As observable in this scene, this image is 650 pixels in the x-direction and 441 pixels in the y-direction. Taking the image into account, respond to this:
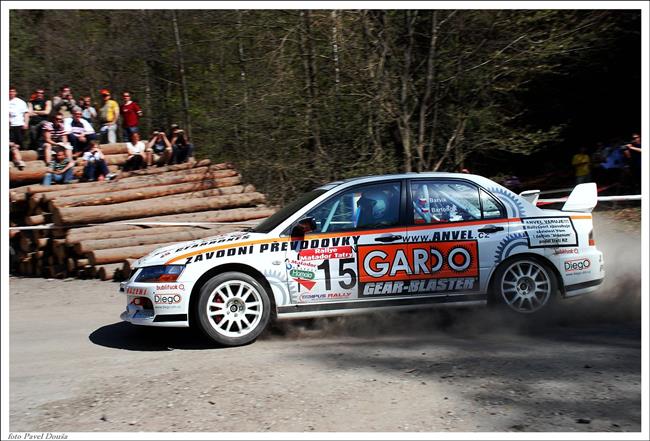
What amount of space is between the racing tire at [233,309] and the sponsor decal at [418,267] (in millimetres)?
1100

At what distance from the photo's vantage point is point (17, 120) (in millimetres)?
16547

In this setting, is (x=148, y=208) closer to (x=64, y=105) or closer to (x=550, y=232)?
(x=64, y=105)

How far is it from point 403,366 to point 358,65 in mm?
9456

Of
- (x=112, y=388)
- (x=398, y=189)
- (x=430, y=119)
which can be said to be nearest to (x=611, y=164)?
(x=430, y=119)

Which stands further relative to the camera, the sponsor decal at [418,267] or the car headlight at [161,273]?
the sponsor decal at [418,267]

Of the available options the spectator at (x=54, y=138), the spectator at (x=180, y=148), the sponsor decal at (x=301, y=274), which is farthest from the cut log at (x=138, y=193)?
the sponsor decal at (x=301, y=274)

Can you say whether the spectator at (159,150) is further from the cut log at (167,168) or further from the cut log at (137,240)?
the cut log at (137,240)

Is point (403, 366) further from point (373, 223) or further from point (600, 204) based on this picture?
point (600, 204)

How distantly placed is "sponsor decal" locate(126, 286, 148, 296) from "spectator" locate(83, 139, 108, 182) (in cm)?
839

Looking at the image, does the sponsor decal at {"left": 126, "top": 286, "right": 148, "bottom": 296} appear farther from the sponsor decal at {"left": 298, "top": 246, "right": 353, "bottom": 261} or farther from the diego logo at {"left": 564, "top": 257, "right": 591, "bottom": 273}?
the diego logo at {"left": 564, "top": 257, "right": 591, "bottom": 273}

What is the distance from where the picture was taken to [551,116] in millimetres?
21516

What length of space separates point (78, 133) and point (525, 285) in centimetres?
1163

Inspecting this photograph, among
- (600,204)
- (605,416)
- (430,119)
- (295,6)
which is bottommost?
(605,416)

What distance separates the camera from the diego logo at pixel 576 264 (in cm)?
816
